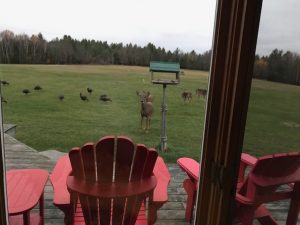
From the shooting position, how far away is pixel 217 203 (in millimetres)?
1039

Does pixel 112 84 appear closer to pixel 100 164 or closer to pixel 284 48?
pixel 100 164

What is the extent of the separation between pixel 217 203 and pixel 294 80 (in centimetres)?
49

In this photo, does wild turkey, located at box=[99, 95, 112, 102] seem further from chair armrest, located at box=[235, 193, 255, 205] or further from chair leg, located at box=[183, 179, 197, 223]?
chair armrest, located at box=[235, 193, 255, 205]

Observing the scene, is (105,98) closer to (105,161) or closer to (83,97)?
(83,97)

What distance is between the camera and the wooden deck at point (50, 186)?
2.19 meters

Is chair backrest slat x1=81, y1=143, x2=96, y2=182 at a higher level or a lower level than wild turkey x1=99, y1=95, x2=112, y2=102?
lower

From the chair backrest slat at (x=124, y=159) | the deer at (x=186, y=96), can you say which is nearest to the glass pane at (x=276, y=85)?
the chair backrest slat at (x=124, y=159)

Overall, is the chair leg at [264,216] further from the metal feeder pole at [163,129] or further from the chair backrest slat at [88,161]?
the metal feeder pole at [163,129]

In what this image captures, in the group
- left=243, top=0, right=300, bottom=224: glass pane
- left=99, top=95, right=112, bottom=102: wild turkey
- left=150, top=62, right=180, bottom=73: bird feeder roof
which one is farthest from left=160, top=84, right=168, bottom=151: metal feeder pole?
left=243, top=0, right=300, bottom=224: glass pane

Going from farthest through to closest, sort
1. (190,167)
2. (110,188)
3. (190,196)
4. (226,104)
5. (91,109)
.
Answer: (91,109) → (190,196) → (190,167) → (110,188) → (226,104)

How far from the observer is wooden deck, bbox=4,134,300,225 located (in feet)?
7.20

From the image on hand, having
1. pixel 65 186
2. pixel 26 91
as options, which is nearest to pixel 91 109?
pixel 26 91

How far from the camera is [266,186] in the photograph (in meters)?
1.15

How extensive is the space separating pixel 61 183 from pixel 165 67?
4.59ft
